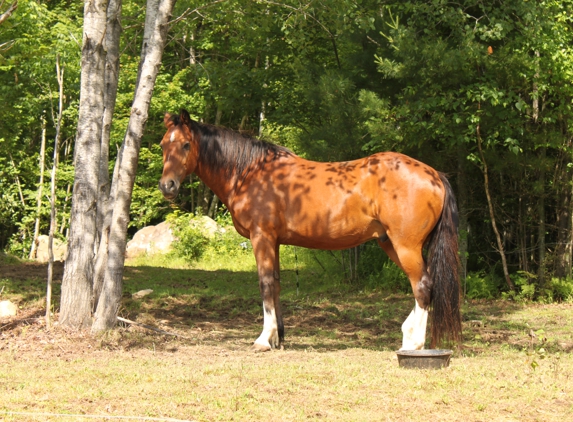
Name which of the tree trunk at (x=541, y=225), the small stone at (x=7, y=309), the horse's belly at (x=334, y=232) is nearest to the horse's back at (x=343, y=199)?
the horse's belly at (x=334, y=232)

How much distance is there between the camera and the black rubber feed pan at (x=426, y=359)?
18.0ft

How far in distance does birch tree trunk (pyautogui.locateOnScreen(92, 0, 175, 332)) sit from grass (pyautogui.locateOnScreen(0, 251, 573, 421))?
0.36 m

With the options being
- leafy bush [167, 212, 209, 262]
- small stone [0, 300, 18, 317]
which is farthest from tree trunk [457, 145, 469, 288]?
leafy bush [167, 212, 209, 262]

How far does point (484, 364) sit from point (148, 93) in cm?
434

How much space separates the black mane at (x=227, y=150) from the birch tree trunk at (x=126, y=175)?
60 cm

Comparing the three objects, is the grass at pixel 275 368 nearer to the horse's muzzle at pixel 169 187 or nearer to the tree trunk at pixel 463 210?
the tree trunk at pixel 463 210

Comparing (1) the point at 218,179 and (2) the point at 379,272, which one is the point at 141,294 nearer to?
(1) the point at 218,179

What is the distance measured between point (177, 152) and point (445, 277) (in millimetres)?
3023

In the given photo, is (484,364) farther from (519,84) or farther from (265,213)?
(519,84)

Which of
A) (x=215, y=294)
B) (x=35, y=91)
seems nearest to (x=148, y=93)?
(x=215, y=294)

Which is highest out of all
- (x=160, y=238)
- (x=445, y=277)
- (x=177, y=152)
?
(x=177, y=152)

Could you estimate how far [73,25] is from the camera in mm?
18156

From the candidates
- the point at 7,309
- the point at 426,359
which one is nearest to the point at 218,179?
the point at 426,359

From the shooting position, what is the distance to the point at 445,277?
6.53 meters
